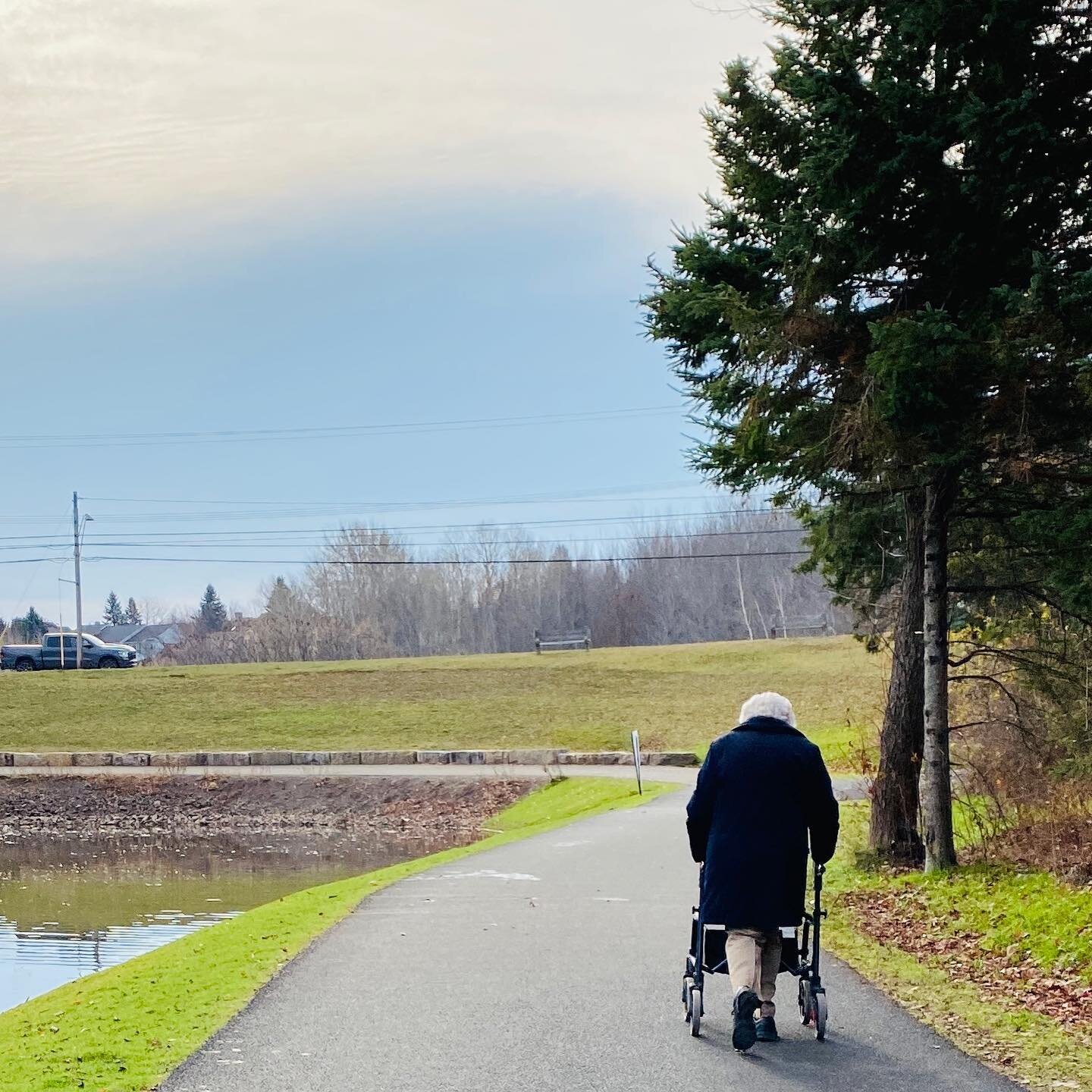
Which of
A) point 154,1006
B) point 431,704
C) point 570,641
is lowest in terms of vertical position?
point 154,1006

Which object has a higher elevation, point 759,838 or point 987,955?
point 759,838

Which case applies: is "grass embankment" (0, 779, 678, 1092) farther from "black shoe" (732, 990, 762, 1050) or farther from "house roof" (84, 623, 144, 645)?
"house roof" (84, 623, 144, 645)

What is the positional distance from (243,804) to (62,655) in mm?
36263

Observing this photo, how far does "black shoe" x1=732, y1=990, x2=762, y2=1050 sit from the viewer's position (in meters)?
6.85

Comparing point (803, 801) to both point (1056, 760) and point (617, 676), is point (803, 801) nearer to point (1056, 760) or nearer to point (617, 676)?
point (1056, 760)

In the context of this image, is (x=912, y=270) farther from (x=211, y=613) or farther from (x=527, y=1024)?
(x=211, y=613)

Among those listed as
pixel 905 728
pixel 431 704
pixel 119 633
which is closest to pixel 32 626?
pixel 119 633

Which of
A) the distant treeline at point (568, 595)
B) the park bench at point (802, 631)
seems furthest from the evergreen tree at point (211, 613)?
the park bench at point (802, 631)

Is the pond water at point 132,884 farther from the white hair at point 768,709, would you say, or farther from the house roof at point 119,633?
the house roof at point 119,633

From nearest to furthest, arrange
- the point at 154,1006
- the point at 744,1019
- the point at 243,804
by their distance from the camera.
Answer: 1. the point at 744,1019
2. the point at 154,1006
3. the point at 243,804

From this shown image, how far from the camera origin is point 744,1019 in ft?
22.6

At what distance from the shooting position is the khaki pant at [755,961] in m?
7.04

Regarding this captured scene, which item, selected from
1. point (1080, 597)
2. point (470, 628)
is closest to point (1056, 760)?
point (1080, 597)

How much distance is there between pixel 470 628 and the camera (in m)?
120
